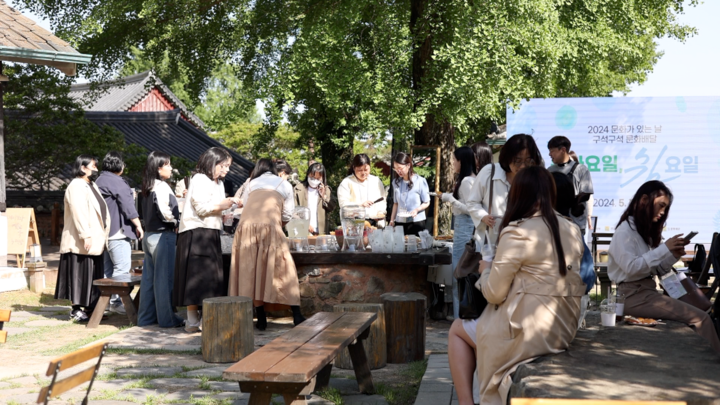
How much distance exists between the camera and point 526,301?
4043mm

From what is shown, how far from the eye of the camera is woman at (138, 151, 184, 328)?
813 cm

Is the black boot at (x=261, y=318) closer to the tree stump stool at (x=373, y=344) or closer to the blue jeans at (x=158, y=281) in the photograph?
the blue jeans at (x=158, y=281)

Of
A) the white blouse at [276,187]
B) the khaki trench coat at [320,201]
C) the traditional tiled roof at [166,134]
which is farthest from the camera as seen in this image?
Answer: the traditional tiled roof at [166,134]

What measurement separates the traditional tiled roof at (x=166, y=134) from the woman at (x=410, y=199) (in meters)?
18.1

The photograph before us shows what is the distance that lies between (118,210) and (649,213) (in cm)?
606

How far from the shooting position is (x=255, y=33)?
16.1 metres

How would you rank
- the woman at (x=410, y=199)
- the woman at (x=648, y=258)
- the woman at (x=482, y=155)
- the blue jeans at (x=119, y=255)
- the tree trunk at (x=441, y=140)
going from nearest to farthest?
the woman at (x=648, y=258) → the woman at (x=482, y=155) → the blue jeans at (x=119, y=255) → the woman at (x=410, y=199) → the tree trunk at (x=441, y=140)

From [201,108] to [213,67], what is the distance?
27711 mm

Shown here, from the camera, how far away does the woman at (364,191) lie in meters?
9.22

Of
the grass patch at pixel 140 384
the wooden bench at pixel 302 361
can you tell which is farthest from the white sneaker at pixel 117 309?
the wooden bench at pixel 302 361

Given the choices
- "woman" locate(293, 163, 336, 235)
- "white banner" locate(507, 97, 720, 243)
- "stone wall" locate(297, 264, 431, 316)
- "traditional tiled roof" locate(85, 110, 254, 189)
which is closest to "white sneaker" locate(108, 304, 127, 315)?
"stone wall" locate(297, 264, 431, 316)

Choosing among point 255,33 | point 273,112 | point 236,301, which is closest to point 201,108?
point 273,112

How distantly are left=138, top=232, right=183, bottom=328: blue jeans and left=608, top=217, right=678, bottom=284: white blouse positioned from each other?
476 centimetres

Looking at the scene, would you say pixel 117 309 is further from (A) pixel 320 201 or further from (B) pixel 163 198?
(A) pixel 320 201
